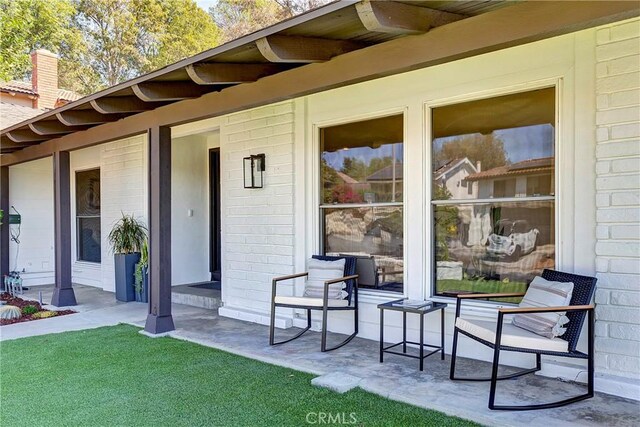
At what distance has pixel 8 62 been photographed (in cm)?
1285

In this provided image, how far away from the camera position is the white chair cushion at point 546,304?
9.86 feet

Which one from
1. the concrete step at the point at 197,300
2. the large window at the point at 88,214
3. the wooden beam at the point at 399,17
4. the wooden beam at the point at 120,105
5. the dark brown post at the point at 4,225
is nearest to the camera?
the wooden beam at the point at 399,17

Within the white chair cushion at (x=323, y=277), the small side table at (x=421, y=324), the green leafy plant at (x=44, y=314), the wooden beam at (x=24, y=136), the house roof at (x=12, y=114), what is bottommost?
the green leafy plant at (x=44, y=314)

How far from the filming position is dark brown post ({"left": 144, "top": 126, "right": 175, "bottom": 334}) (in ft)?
16.0

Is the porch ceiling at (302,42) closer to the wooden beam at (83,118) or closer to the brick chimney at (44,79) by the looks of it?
the wooden beam at (83,118)

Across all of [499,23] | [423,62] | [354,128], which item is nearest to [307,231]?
[354,128]

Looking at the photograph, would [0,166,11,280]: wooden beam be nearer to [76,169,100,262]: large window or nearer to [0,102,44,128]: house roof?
[76,169,100,262]: large window

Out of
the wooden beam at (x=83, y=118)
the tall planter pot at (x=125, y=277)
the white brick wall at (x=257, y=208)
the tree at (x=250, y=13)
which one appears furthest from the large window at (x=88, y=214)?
the tree at (x=250, y=13)

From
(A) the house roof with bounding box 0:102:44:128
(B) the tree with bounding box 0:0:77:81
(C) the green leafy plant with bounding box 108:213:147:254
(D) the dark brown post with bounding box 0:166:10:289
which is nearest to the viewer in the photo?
(C) the green leafy plant with bounding box 108:213:147:254

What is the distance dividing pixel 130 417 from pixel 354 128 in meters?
3.43

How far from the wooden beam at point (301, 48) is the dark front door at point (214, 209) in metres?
4.75

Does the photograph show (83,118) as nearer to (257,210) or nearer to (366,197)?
(257,210)

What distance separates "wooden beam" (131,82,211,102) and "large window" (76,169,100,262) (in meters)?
Answer: 5.22

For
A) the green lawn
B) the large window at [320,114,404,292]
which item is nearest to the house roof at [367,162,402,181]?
the large window at [320,114,404,292]
